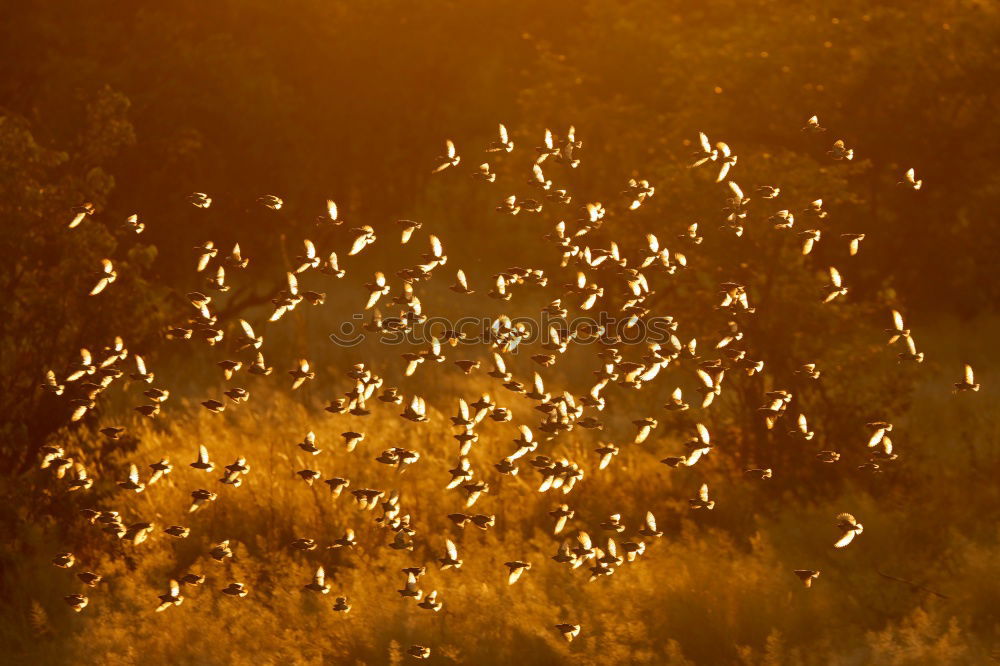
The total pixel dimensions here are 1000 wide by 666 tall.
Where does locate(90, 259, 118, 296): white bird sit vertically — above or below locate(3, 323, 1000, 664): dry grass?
above

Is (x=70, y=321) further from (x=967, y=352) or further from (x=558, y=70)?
(x=967, y=352)

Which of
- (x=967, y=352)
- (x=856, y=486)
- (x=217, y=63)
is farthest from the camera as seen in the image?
(x=217, y=63)

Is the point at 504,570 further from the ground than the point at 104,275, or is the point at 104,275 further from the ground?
the point at 104,275

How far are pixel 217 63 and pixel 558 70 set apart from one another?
257 inches

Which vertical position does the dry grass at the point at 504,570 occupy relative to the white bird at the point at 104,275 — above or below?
below

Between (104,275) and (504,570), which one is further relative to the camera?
(104,275)

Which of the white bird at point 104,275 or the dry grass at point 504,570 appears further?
the white bird at point 104,275

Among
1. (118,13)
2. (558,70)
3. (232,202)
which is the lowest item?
(232,202)

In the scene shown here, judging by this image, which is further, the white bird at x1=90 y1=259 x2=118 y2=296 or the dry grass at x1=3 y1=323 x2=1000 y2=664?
the white bird at x1=90 y1=259 x2=118 y2=296

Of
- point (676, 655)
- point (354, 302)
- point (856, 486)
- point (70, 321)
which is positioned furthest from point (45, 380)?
point (354, 302)

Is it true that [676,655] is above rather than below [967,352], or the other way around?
below

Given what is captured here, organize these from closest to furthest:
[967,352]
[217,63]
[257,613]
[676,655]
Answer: [676,655] → [257,613] → [967,352] → [217,63]

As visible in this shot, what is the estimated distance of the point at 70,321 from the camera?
1286cm

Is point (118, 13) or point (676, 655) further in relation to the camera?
point (118, 13)
